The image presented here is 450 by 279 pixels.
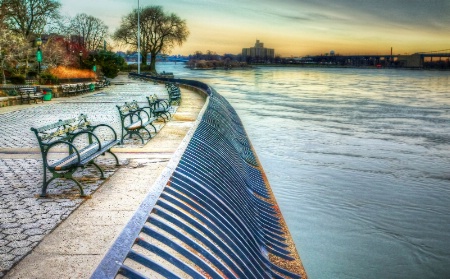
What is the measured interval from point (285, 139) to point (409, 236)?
30.7 feet

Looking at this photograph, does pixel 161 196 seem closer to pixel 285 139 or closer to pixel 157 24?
pixel 285 139

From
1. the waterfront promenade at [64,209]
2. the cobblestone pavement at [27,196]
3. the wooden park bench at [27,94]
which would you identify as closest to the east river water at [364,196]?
the waterfront promenade at [64,209]

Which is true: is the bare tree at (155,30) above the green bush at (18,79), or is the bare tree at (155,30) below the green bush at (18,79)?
above

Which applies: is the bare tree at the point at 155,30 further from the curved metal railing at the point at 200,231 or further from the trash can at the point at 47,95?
the curved metal railing at the point at 200,231

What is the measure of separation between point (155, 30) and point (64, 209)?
76674mm

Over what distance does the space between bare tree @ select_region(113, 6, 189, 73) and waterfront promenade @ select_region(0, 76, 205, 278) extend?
226ft

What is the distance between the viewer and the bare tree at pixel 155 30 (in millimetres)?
76750

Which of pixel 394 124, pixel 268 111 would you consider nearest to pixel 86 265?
pixel 394 124

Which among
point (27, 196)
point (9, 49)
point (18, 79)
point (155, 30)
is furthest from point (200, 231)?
point (155, 30)

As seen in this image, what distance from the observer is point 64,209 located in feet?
19.2

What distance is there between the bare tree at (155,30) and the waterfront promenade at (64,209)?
69.0 metres

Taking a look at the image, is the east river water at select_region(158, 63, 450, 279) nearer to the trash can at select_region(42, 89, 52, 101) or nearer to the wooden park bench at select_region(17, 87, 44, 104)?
the wooden park bench at select_region(17, 87, 44, 104)

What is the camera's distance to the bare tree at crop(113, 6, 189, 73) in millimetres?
76750

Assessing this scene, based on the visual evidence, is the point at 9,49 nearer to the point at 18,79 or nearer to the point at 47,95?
the point at 18,79
